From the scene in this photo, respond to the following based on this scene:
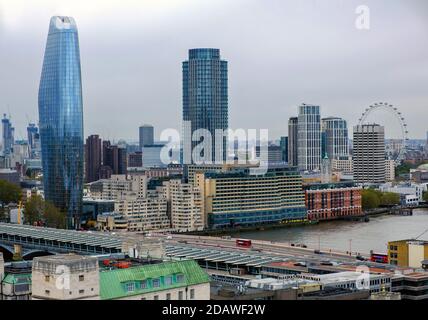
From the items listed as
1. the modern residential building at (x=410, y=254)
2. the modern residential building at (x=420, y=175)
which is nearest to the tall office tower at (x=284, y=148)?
the modern residential building at (x=420, y=175)

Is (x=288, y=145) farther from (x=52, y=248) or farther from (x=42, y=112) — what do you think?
(x=52, y=248)

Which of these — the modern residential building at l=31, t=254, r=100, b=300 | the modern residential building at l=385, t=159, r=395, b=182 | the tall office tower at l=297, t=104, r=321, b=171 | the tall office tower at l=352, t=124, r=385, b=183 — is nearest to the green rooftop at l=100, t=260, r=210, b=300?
the modern residential building at l=31, t=254, r=100, b=300

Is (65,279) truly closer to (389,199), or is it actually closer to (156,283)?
(156,283)

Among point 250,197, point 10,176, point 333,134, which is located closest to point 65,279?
point 250,197

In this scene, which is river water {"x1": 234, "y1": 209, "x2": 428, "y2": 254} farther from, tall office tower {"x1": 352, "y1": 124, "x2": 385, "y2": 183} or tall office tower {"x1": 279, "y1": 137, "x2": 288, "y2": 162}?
tall office tower {"x1": 279, "y1": 137, "x2": 288, "y2": 162}

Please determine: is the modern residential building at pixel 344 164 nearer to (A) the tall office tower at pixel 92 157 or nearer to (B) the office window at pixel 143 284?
(A) the tall office tower at pixel 92 157
